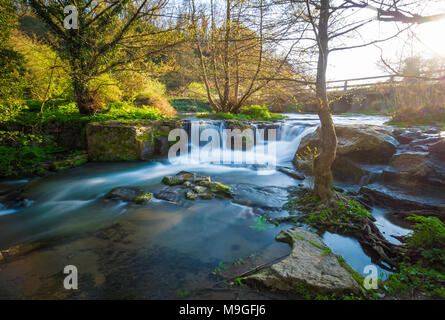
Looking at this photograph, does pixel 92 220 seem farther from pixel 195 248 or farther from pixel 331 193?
pixel 331 193

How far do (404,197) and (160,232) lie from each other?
4.70 meters

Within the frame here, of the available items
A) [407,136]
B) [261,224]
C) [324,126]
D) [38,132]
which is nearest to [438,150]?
[407,136]

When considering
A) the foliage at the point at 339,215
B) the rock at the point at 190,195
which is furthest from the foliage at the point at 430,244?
the rock at the point at 190,195

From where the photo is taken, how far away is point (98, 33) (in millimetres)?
6828

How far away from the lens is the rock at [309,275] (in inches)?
77.0

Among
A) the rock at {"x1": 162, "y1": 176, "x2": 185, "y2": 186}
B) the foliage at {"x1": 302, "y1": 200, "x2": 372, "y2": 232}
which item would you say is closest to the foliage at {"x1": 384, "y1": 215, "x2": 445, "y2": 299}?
the foliage at {"x1": 302, "y1": 200, "x2": 372, "y2": 232}

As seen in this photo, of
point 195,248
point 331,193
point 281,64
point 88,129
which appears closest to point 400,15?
point 281,64

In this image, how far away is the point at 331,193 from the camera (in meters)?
3.70

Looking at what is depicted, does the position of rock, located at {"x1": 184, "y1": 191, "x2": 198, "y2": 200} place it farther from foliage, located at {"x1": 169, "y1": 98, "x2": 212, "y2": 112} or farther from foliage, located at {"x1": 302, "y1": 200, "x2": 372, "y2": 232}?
foliage, located at {"x1": 169, "y1": 98, "x2": 212, "y2": 112}

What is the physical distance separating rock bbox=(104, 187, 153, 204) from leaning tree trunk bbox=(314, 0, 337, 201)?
3385 millimetres

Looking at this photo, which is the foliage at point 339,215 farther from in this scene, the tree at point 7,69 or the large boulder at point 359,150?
the tree at point 7,69

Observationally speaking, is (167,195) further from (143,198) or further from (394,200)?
(394,200)

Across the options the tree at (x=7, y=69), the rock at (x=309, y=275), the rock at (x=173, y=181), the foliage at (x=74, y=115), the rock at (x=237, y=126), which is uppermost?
the tree at (x=7, y=69)

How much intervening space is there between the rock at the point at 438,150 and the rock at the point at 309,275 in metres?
4.37
